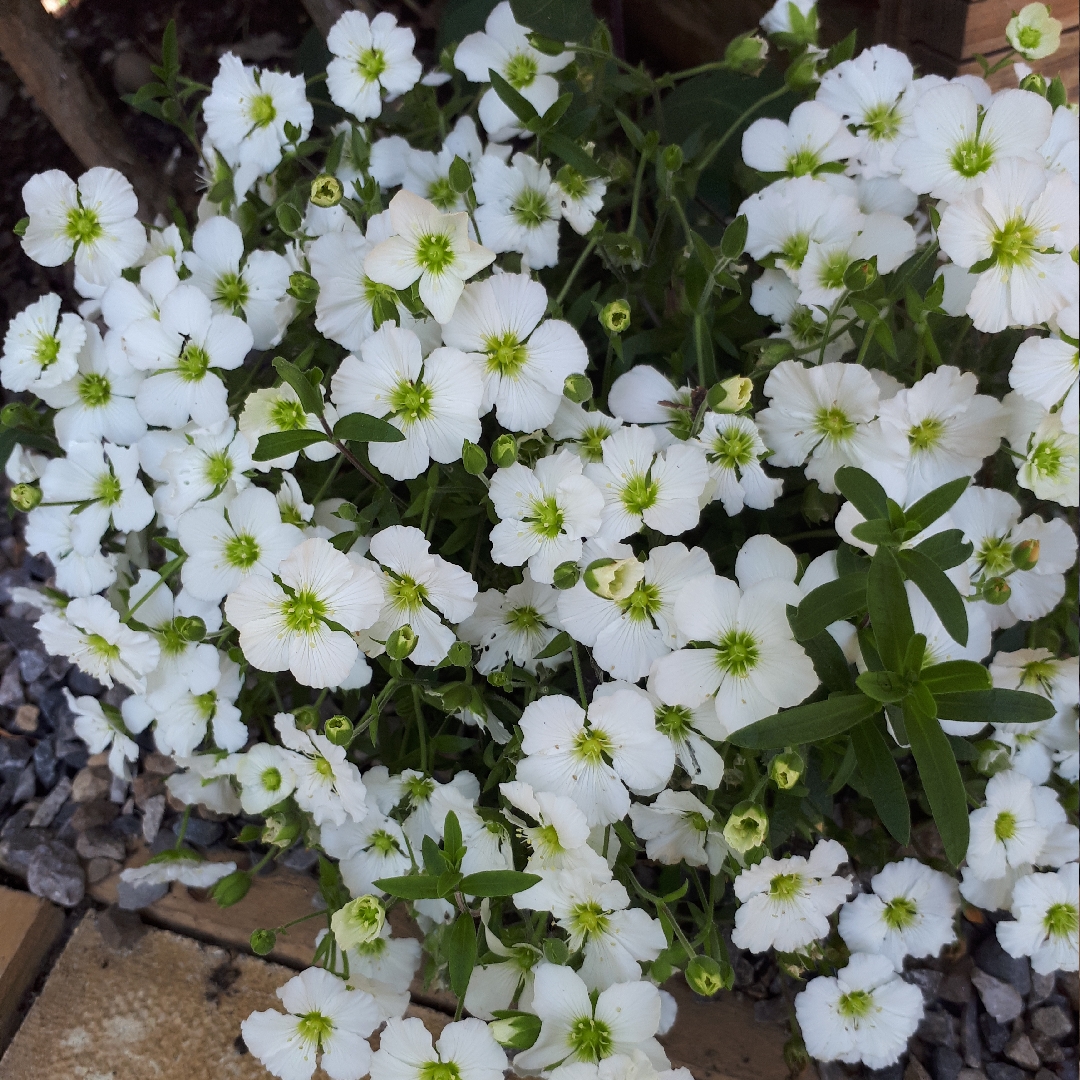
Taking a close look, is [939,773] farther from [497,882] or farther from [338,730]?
[338,730]

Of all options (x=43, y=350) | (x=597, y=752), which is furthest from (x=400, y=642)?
(x=43, y=350)

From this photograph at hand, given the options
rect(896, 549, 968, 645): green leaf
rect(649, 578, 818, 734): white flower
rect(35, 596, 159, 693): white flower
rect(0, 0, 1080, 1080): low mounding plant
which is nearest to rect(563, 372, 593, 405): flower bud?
rect(0, 0, 1080, 1080): low mounding plant

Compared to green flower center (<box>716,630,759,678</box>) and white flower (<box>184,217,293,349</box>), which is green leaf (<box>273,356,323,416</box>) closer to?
white flower (<box>184,217,293,349</box>)

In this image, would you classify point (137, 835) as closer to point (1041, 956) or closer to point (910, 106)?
point (1041, 956)

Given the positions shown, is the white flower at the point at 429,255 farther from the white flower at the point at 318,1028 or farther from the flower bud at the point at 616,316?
the white flower at the point at 318,1028

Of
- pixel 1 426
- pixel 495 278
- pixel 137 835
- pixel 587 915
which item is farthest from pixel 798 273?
pixel 137 835

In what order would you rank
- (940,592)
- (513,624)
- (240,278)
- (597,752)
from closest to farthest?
(940,592), (597,752), (513,624), (240,278)
